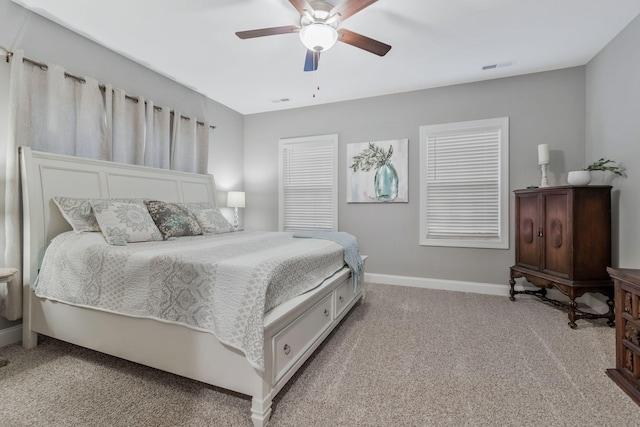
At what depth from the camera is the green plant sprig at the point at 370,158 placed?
3969 millimetres

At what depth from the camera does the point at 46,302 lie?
6.75ft

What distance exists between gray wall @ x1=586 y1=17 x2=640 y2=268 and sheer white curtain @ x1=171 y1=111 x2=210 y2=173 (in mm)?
4454

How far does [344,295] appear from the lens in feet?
8.30

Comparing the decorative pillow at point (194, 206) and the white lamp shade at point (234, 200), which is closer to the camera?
the decorative pillow at point (194, 206)

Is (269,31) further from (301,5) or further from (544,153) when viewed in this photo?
(544,153)

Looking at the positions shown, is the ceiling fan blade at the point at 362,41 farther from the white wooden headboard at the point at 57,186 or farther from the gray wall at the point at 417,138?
the white wooden headboard at the point at 57,186

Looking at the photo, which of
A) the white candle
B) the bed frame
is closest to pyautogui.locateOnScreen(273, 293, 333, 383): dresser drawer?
the bed frame

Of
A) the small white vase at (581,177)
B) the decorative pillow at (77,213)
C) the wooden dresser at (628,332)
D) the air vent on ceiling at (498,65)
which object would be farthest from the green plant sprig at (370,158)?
the decorative pillow at (77,213)

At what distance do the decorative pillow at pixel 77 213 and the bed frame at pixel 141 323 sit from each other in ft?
0.31

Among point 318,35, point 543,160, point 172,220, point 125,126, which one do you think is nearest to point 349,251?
point 172,220

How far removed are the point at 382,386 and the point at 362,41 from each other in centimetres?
243

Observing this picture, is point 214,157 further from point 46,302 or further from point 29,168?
point 46,302

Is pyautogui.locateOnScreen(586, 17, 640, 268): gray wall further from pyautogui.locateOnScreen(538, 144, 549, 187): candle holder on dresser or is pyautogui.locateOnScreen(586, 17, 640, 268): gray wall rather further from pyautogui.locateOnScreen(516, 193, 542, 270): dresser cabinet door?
pyautogui.locateOnScreen(516, 193, 542, 270): dresser cabinet door

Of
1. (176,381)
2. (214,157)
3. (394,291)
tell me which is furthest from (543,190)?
(214,157)
